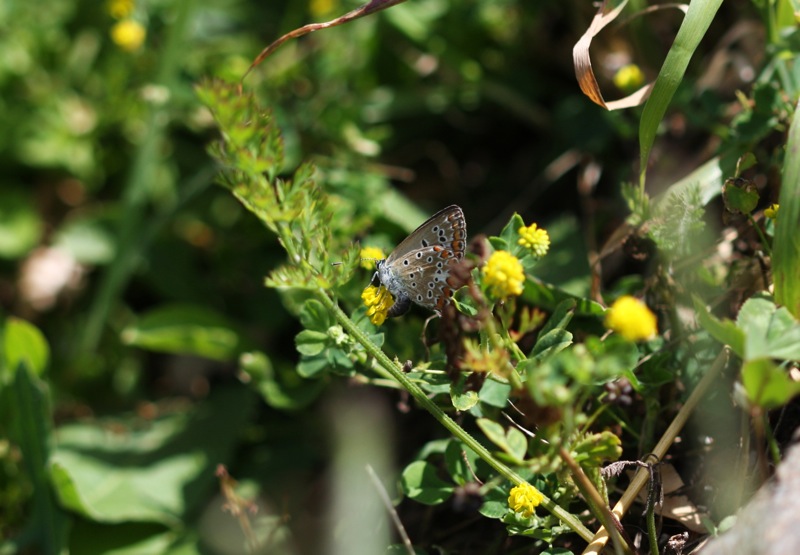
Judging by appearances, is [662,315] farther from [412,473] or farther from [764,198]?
Answer: [412,473]

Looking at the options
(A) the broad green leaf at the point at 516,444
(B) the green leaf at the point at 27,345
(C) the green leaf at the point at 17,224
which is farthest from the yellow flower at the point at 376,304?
(C) the green leaf at the point at 17,224

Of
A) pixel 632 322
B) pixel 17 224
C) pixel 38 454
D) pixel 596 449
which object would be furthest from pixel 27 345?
pixel 632 322

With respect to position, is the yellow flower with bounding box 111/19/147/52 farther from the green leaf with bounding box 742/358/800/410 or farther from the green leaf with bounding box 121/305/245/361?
the green leaf with bounding box 742/358/800/410

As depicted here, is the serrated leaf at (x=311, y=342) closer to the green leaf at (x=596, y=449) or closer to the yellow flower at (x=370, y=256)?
the yellow flower at (x=370, y=256)

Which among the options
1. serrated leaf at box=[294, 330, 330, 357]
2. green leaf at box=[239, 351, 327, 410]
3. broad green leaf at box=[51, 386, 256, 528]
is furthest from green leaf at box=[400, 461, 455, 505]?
broad green leaf at box=[51, 386, 256, 528]

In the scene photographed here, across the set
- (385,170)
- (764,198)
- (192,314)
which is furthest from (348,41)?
(764,198)

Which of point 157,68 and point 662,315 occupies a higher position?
point 157,68
